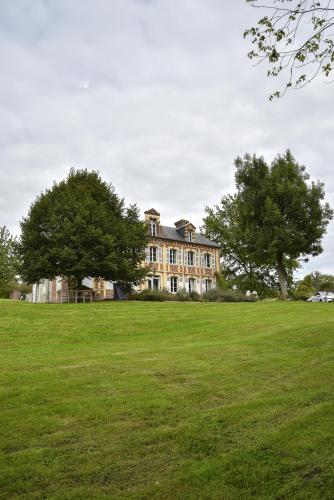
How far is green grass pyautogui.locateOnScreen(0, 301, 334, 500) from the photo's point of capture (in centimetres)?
421

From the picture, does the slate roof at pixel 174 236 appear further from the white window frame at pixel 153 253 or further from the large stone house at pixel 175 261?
the white window frame at pixel 153 253

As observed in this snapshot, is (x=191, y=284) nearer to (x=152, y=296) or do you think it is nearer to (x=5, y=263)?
(x=152, y=296)

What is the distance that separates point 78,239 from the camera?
29375mm

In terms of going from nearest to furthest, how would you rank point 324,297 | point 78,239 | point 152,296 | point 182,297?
point 78,239, point 152,296, point 182,297, point 324,297

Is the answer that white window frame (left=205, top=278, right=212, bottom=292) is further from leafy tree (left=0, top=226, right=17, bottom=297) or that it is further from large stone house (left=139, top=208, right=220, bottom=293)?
leafy tree (left=0, top=226, right=17, bottom=297)

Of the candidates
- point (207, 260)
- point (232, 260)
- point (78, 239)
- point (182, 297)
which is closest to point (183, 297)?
point (182, 297)

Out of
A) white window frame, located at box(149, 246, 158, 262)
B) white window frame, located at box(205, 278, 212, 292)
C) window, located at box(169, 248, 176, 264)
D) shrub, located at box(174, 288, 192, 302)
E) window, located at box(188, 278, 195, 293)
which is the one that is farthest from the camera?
white window frame, located at box(205, 278, 212, 292)

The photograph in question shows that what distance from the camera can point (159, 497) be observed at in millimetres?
3943

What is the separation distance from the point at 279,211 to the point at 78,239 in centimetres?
1558

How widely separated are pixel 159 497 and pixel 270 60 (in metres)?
6.22

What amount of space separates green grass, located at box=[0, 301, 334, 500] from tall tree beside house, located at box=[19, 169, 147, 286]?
17868mm

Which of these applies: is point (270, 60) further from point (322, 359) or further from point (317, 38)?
point (322, 359)

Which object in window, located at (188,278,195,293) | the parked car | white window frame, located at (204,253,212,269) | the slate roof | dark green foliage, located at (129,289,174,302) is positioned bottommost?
the parked car

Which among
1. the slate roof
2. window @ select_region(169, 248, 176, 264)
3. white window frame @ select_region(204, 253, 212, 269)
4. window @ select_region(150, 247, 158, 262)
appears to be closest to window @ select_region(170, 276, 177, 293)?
window @ select_region(169, 248, 176, 264)
